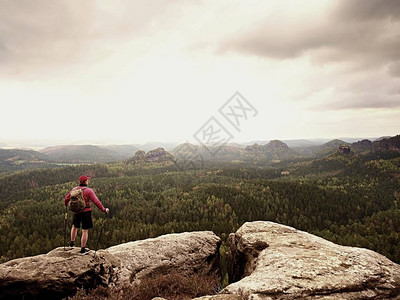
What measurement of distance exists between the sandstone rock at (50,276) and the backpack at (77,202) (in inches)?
138

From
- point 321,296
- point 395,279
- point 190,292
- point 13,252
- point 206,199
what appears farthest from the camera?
point 206,199

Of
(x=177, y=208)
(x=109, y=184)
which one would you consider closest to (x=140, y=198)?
(x=177, y=208)

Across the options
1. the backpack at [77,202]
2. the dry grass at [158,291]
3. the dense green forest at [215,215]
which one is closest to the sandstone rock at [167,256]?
the dry grass at [158,291]

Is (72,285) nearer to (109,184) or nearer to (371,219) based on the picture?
(371,219)

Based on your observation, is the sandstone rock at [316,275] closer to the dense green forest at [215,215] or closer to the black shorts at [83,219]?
the black shorts at [83,219]

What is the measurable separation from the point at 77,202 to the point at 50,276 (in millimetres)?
4762

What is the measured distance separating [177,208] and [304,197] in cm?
8480

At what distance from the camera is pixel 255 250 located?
56.0 ft

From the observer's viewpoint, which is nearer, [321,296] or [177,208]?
[321,296]

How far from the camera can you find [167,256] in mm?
18531

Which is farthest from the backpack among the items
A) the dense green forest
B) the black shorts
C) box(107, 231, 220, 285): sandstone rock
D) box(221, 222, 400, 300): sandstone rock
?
the dense green forest

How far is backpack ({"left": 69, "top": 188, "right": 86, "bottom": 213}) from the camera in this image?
13.7m

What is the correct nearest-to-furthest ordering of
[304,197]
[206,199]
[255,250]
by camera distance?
[255,250] < [206,199] < [304,197]

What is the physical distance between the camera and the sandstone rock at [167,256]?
16188 millimetres
